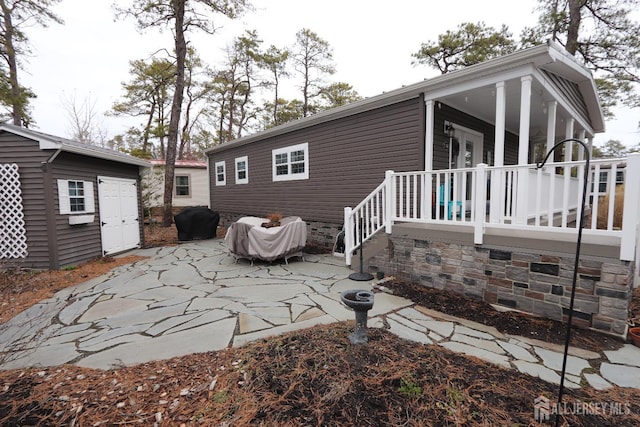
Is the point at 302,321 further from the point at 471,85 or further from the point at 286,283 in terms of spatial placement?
the point at 471,85

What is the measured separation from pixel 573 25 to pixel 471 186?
941 centimetres

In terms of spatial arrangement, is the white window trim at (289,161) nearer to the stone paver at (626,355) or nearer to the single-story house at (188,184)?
the stone paver at (626,355)

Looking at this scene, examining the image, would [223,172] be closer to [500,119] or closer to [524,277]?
[500,119]

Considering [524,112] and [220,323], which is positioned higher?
[524,112]

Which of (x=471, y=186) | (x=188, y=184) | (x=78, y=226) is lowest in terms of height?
(x=78, y=226)

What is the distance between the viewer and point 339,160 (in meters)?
7.10

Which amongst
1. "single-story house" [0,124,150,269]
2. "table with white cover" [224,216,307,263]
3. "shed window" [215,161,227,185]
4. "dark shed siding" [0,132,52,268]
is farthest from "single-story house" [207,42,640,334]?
"dark shed siding" [0,132,52,268]

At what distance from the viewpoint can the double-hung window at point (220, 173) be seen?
11711 mm

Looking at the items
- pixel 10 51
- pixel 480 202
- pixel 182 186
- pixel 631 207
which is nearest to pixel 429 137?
pixel 480 202

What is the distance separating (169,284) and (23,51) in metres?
11.2

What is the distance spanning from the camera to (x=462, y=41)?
491 inches

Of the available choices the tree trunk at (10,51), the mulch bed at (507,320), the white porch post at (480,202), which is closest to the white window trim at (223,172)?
the tree trunk at (10,51)

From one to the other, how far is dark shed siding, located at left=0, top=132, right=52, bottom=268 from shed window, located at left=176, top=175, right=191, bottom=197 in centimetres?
971

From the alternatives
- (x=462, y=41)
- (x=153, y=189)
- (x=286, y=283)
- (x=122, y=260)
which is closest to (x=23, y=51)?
(x=153, y=189)
